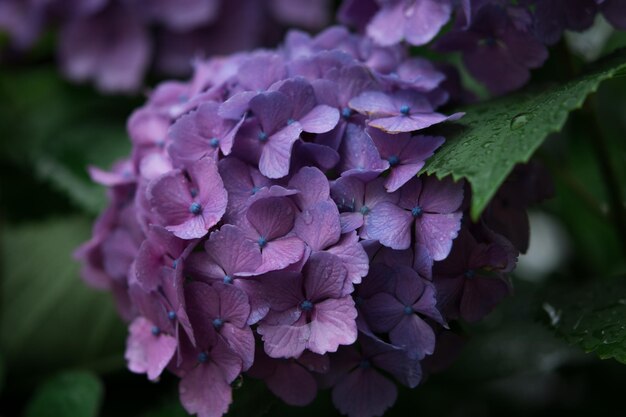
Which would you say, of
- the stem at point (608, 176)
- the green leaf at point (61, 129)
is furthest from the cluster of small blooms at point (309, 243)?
the green leaf at point (61, 129)

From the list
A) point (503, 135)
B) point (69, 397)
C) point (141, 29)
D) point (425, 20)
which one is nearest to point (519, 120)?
point (503, 135)

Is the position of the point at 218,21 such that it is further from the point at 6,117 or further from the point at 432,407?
the point at 432,407

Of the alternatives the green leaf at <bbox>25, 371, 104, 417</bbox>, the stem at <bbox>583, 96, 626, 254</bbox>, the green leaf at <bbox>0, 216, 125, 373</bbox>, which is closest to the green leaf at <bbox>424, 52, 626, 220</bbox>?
the stem at <bbox>583, 96, 626, 254</bbox>

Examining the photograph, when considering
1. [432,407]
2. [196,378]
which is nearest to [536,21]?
[196,378]

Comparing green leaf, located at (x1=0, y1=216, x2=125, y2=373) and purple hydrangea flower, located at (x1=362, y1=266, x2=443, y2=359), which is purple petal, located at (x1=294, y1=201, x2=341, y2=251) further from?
green leaf, located at (x1=0, y1=216, x2=125, y2=373)

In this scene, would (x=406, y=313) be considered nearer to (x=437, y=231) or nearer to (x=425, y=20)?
(x=437, y=231)
